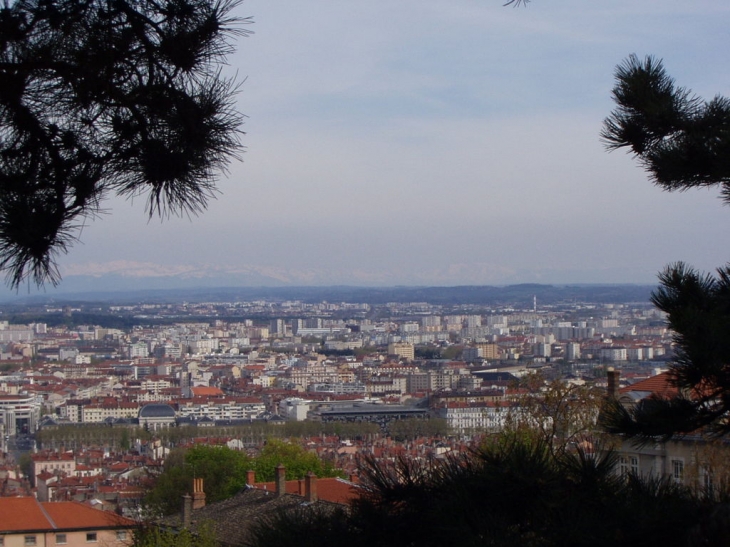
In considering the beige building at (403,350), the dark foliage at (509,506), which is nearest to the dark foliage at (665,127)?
the dark foliage at (509,506)

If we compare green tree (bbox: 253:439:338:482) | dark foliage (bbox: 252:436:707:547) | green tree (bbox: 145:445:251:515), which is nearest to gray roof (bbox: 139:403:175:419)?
green tree (bbox: 145:445:251:515)

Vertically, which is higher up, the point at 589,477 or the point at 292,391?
the point at 589,477

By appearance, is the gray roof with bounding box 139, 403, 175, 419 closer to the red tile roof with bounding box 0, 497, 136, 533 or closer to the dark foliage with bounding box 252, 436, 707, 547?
the red tile roof with bounding box 0, 497, 136, 533

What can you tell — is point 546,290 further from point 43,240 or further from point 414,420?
point 43,240

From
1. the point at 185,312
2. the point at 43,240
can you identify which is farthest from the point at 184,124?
the point at 185,312

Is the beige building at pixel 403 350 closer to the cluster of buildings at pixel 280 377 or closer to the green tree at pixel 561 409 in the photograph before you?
the cluster of buildings at pixel 280 377

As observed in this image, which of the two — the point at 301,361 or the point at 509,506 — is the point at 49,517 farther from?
the point at 301,361

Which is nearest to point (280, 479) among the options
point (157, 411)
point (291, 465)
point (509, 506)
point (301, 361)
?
point (291, 465)
